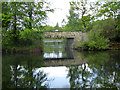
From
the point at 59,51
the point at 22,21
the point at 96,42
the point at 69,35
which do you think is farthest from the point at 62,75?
the point at 69,35

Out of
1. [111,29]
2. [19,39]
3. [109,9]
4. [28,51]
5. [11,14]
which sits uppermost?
[109,9]

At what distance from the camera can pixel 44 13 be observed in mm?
16516

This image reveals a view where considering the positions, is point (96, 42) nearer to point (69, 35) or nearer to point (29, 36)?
point (69, 35)

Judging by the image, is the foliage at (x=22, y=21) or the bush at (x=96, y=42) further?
the bush at (x=96, y=42)

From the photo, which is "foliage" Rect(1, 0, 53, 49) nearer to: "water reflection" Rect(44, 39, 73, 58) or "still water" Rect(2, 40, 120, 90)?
"water reflection" Rect(44, 39, 73, 58)

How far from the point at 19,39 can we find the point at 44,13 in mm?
4398

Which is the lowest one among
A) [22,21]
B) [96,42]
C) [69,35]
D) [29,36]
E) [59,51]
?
[59,51]

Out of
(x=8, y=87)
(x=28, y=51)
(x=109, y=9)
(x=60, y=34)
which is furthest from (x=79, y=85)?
(x=109, y=9)

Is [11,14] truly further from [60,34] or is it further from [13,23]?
[60,34]

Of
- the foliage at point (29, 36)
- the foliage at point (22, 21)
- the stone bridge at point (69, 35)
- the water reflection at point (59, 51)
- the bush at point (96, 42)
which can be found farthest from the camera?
the stone bridge at point (69, 35)

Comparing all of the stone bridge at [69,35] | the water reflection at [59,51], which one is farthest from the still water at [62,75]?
the stone bridge at [69,35]

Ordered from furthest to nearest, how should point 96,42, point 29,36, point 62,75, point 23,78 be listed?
1. point 96,42
2. point 29,36
3. point 62,75
4. point 23,78

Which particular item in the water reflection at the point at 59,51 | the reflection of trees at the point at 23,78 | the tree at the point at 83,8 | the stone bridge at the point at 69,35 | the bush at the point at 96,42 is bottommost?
the water reflection at the point at 59,51

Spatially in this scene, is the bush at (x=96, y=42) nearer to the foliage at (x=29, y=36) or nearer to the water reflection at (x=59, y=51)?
the water reflection at (x=59, y=51)
